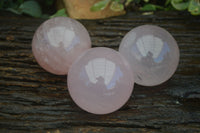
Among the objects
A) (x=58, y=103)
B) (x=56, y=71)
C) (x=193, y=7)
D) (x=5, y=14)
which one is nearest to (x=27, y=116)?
(x=58, y=103)

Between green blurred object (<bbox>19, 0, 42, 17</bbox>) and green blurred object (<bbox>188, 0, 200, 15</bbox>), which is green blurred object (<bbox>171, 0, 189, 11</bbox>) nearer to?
green blurred object (<bbox>188, 0, 200, 15</bbox>)

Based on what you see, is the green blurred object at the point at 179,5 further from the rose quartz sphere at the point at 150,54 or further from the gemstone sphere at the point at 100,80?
the gemstone sphere at the point at 100,80

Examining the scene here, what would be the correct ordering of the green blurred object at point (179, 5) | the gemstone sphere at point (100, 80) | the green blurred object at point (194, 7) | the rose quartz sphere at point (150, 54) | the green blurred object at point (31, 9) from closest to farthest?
1. the gemstone sphere at point (100, 80)
2. the rose quartz sphere at point (150, 54)
3. the green blurred object at point (194, 7)
4. the green blurred object at point (179, 5)
5. the green blurred object at point (31, 9)

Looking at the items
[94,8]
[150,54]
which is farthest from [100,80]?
[94,8]

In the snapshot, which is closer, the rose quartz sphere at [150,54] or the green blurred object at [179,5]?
the rose quartz sphere at [150,54]

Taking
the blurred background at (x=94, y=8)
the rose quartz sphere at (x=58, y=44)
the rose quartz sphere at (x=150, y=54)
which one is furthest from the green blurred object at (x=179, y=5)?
the rose quartz sphere at (x=58, y=44)

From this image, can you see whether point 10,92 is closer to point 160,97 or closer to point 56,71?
point 56,71

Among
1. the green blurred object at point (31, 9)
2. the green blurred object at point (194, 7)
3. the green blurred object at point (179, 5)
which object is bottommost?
the green blurred object at point (31, 9)
